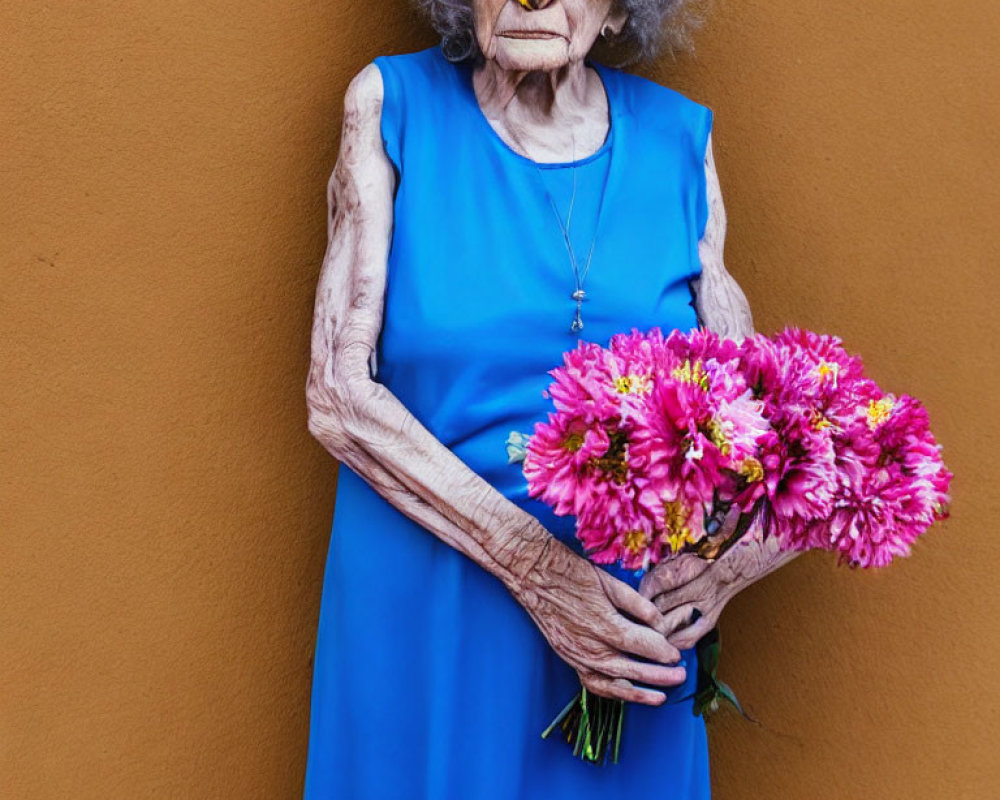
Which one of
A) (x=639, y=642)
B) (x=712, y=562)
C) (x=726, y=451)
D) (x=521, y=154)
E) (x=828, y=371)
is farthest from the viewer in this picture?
(x=521, y=154)

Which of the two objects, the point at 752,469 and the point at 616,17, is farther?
the point at 616,17

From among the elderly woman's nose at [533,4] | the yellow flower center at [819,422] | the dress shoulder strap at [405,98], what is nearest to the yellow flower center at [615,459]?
the yellow flower center at [819,422]

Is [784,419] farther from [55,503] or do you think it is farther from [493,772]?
[55,503]

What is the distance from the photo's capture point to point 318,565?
7.99 feet

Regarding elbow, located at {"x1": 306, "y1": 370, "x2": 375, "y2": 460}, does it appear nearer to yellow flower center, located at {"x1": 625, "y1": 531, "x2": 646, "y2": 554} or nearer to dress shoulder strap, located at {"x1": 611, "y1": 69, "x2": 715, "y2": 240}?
yellow flower center, located at {"x1": 625, "y1": 531, "x2": 646, "y2": 554}

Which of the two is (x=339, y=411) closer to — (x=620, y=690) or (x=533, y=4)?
(x=620, y=690)

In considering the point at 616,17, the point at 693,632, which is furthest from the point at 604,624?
the point at 616,17

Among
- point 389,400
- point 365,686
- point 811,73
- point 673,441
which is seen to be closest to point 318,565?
point 365,686

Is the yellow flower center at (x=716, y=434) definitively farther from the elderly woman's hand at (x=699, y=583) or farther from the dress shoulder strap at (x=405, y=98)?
the dress shoulder strap at (x=405, y=98)

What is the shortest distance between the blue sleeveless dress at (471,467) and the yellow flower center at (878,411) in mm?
449

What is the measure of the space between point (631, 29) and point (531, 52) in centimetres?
29

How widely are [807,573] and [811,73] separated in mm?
939

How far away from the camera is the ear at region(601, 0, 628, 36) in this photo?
7.39 feet

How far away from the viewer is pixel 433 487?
2.02 meters
